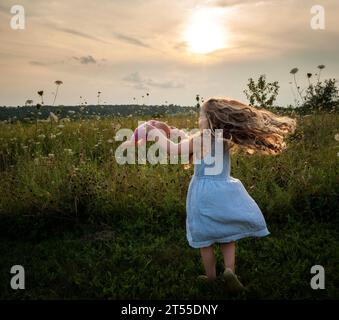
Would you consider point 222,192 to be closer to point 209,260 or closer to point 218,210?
point 218,210

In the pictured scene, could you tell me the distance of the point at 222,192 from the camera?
144 inches

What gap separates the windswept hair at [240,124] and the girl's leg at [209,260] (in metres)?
0.90

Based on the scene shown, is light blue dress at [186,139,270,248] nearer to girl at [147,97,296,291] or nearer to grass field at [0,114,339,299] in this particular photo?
girl at [147,97,296,291]

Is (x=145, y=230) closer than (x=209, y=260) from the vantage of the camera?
No

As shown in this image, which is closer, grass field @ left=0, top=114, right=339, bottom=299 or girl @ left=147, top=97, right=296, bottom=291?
girl @ left=147, top=97, right=296, bottom=291

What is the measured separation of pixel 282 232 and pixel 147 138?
2331 mm

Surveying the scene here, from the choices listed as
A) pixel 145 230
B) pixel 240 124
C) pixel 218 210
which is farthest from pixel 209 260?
pixel 145 230

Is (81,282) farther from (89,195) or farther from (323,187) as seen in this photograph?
(323,187)

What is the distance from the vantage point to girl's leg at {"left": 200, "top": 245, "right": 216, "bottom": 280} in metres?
3.82

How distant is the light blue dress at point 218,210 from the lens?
3645 mm

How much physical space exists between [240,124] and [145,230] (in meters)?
2.04

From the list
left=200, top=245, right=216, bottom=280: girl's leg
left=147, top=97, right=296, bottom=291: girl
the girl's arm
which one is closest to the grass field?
left=200, top=245, right=216, bottom=280: girl's leg

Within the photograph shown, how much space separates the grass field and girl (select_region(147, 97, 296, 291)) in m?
0.47

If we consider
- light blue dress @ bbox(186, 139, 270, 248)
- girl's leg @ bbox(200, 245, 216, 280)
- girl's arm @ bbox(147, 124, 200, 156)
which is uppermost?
girl's arm @ bbox(147, 124, 200, 156)
